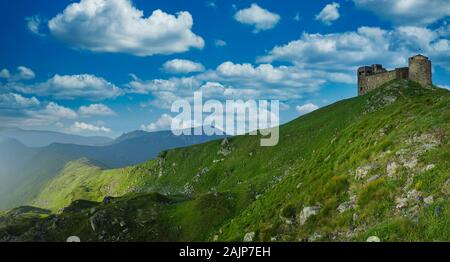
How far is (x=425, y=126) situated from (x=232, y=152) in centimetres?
9472

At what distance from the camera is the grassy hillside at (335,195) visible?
940 inches

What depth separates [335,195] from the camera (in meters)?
31.9

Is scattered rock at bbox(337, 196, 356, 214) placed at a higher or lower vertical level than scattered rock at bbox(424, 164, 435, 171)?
lower

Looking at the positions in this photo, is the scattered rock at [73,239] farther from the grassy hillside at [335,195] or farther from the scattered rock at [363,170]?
the scattered rock at [363,170]

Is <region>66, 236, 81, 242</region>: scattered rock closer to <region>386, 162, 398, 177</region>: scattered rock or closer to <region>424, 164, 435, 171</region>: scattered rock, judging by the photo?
<region>386, 162, 398, 177</region>: scattered rock

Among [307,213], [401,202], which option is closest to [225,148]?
[307,213]

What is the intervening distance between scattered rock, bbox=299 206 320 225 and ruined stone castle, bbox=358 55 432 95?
82.4 metres

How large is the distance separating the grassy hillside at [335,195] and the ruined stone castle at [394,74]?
3.98 m

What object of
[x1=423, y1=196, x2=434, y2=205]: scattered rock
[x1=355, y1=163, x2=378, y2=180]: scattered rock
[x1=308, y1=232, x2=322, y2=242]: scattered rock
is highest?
[x1=355, y1=163, x2=378, y2=180]: scattered rock

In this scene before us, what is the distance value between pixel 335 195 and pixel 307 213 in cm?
287

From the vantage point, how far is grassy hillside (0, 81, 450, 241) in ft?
78.3

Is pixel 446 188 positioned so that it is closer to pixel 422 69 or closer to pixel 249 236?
pixel 249 236

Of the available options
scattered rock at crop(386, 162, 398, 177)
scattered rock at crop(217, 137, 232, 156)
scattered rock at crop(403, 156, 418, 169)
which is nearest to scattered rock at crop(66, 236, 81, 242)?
scattered rock at crop(217, 137, 232, 156)
